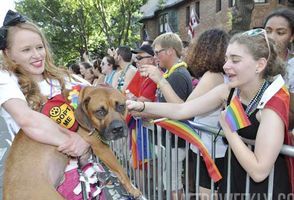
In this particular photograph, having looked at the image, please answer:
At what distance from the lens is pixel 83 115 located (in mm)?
2785

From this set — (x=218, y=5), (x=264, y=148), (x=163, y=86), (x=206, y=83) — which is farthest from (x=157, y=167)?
(x=218, y=5)

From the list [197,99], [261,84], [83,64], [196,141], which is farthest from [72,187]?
[83,64]

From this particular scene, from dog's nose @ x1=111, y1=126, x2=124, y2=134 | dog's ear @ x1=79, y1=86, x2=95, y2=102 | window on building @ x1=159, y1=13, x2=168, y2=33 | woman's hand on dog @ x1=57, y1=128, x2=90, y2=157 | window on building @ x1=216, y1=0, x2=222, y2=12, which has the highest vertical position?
window on building @ x1=159, y1=13, x2=168, y2=33

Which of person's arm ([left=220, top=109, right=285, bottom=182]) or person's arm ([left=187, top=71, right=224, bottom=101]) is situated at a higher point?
person's arm ([left=187, top=71, right=224, bottom=101])

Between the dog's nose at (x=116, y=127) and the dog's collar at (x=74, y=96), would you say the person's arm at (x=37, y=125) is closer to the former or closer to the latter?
the dog's collar at (x=74, y=96)

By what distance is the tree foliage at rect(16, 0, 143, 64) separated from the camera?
2902cm

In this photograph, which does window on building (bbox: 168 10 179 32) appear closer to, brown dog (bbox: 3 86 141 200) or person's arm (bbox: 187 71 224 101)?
person's arm (bbox: 187 71 224 101)

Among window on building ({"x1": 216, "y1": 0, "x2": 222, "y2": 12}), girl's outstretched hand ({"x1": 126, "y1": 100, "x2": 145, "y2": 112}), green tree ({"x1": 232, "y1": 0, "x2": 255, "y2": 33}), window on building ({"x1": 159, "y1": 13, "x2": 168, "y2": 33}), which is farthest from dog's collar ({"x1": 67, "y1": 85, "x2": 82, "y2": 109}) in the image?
window on building ({"x1": 159, "y1": 13, "x2": 168, "y2": 33})

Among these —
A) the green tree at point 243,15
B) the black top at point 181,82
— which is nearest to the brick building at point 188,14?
the green tree at point 243,15

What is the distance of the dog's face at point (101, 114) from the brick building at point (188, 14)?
15546 mm

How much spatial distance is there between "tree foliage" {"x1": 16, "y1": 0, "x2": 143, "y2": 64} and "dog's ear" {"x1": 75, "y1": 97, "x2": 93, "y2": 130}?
22925 mm

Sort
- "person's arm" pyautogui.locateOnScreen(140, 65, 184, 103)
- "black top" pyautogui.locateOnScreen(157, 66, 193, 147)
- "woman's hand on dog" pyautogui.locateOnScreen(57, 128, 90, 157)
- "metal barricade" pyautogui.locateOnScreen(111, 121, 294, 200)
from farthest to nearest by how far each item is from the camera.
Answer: "black top" pyautogui.locateOnScreen(157, 66, 193, 147)
"person's arm" pyautogui.locateOnScreen(140, 65, 184, 103)
"metal barricade" pyautogui.locateOnScreen(111, 121, 294, 200)
"woman's hand on dog" pyautogui.locateOnScreen(57, 128, 90, 157)

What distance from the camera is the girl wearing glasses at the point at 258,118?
2.21 metres

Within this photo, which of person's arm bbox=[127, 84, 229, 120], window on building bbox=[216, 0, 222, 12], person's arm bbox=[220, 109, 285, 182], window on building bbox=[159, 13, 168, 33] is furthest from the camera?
window on building bbox=[159, 13, 168, 33]
